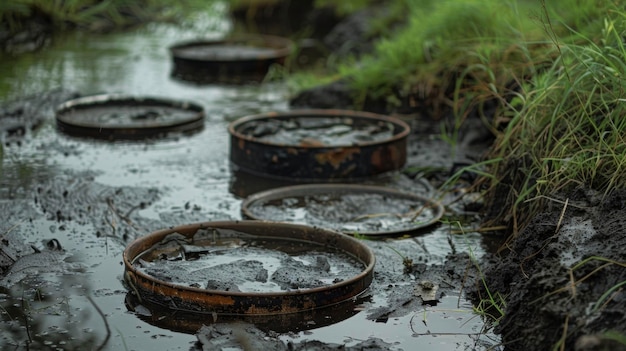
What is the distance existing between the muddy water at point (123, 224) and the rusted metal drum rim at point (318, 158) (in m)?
0.12

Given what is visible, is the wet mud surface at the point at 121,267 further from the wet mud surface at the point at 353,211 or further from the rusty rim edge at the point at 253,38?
the rusty rim edge at the point at 253,38

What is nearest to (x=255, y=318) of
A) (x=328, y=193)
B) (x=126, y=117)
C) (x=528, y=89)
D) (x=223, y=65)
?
(x=328, y=193)

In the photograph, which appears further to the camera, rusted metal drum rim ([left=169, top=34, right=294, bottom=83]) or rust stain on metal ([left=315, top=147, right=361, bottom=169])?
rusted metal drum rim ([left=169, top=34, right=294, bottom=83])

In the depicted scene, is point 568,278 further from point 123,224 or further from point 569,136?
point 123,224

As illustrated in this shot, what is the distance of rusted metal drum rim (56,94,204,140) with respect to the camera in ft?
21.9

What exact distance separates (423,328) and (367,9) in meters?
7.87

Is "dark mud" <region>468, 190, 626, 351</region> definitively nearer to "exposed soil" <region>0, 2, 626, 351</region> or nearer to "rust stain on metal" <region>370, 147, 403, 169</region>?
"exposed soil" <region>0, 2, 626, 351</region>

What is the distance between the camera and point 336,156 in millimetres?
5777

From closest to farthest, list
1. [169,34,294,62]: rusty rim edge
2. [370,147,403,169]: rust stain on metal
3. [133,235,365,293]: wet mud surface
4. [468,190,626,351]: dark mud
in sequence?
[468,190,626,351]: dark mud, [133,235,365,293]: wet mud surface, [370,147,403,169]: rust stain on metal, [169,34,294,62]: rusty rim edge

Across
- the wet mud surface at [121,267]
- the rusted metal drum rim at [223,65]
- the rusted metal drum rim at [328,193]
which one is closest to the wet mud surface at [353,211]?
the rusted metal drum rim at [328,193]

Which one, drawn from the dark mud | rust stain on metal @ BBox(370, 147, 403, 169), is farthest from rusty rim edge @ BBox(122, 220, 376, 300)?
rust stain on metal @ BBox(370, 147, 403, 169)

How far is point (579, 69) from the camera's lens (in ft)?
14.9

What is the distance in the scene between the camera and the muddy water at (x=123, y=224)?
366cm

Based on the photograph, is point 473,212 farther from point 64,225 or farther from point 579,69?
point 64,225
